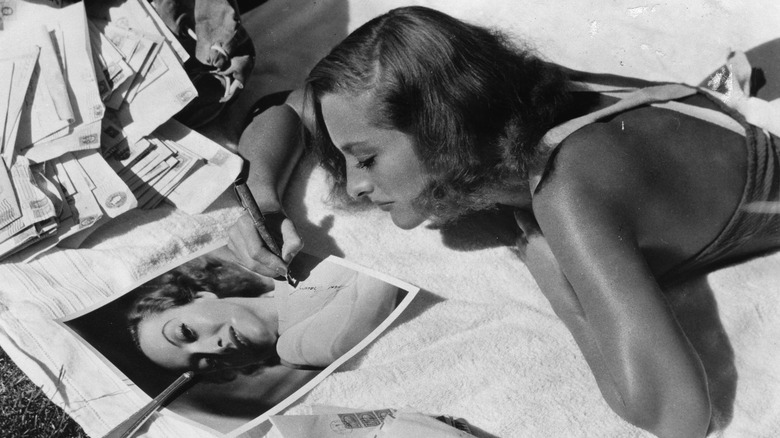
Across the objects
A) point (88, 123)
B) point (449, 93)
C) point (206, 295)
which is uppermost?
point (449, 93)

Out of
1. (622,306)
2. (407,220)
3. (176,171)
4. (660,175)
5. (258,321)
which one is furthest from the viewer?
(176,171)

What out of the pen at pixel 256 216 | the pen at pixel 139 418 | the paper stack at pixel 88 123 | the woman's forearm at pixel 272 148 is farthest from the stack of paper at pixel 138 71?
the pen at pixel 139 418

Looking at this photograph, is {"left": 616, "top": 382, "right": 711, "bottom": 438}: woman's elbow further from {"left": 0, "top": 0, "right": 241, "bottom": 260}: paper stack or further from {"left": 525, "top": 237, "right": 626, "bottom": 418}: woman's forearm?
{"left": 0, "top": 0, "right": 241, "bottom": 260}: paper stack

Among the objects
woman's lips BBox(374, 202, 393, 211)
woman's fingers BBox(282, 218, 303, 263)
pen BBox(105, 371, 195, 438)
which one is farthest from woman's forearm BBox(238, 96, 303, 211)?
pen BBox(105, 371, 195, 438)

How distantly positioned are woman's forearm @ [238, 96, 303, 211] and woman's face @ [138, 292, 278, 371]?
0.28m

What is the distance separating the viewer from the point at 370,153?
1437 mm

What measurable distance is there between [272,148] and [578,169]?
2.30ft

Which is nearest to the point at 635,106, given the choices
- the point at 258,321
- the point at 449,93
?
the point at 449,93

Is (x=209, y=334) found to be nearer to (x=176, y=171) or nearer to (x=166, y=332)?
→ (x=166, y=332)

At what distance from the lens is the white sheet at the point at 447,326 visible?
55.3 inches

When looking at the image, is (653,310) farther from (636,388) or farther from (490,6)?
(490,6)

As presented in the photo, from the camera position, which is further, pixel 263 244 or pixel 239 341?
pixel 263 244

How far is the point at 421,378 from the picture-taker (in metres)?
1.46

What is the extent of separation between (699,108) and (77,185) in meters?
1.23
